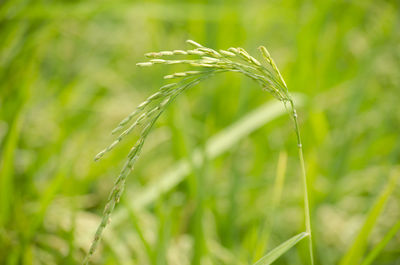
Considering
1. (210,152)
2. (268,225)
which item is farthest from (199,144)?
(268,225)

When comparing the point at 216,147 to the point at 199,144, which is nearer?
the point at 216,147

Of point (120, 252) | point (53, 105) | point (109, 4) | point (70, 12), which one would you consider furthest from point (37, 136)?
point (120, 252)

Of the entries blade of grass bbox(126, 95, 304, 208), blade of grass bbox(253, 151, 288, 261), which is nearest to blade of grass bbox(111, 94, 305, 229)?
blade of grass bbox(126, 95, 304, 208)

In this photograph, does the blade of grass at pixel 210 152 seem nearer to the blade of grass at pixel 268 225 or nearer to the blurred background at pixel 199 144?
the blurred background at pixel 199 144

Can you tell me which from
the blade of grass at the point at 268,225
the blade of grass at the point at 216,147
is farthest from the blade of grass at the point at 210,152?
the blade of grass at the point at 268,225

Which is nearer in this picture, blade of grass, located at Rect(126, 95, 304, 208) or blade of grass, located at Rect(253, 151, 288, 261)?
blade of grass, located at Rect(253, 151, 288, 261)

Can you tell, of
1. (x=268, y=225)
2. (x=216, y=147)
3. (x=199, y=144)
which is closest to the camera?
(x=268, y=225)

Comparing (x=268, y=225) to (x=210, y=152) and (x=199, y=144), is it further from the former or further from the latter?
(x=199, y=144)

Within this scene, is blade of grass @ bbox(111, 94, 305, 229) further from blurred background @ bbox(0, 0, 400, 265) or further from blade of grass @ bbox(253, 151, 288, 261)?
blade of grass @ bbox(253, 151, 288, 261)

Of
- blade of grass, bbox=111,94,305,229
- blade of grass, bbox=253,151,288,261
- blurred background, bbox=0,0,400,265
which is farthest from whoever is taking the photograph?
blade of grass, bbox=111,94,305,229

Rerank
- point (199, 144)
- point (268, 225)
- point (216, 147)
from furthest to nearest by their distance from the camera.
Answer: point (199, 144), point (216, 147), point (268, 225)
